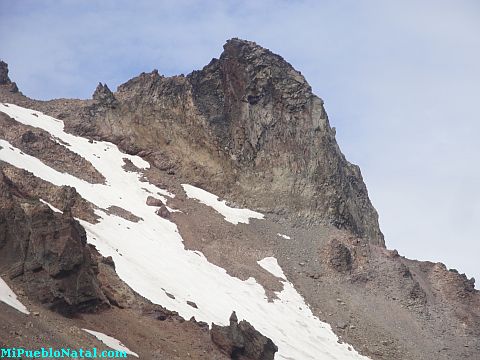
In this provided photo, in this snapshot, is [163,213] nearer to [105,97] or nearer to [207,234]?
[207,234]

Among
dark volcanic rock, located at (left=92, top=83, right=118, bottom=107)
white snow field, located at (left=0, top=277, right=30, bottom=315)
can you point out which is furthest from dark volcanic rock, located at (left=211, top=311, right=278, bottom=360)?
dark volcanic rock, located at (left=92, top=83, right=118, bottom=107)

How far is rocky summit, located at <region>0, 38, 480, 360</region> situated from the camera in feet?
78.4

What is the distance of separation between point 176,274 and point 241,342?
12.1 meters

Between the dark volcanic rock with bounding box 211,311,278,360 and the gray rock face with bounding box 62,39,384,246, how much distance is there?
96.7ft

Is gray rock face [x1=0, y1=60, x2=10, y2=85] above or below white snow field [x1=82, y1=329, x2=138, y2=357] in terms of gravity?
above

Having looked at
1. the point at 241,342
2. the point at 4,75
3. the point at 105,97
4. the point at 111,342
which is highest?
the point at 105,97

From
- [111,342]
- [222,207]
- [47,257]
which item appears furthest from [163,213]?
[111,342]

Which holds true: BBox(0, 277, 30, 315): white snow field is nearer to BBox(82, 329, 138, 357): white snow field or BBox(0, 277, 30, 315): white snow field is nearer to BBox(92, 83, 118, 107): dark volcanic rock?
BBox(82, 329, 138, 357): white snow field

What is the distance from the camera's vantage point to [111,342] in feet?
70.9

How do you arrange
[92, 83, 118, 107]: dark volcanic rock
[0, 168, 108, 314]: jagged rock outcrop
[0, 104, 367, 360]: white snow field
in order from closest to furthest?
[0, 168, 108, 314]: jagged rock outcrop, [0, 104, 367, 360]: white snow field, [92, 83, 118, 107]: dark volcanic rock

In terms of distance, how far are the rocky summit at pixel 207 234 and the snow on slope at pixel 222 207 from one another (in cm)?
21

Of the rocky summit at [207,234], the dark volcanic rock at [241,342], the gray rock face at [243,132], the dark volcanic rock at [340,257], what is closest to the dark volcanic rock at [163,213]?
the rocky summit at [207,234]

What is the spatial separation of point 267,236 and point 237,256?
572cm

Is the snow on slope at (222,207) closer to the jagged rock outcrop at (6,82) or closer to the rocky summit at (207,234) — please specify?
the rocky summit at (207,234)
